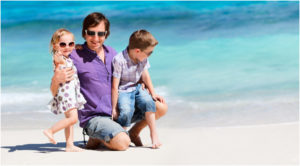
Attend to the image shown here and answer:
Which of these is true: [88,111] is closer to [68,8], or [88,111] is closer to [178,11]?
[178,11]

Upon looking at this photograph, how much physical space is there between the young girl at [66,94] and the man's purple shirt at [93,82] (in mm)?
106

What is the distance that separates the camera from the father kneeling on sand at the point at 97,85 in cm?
400

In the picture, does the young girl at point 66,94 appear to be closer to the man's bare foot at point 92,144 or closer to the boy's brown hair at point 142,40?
the man's bare foot at point 92,144

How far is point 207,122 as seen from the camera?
17.7 feet

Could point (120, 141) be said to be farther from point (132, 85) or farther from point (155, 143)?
point (132, 85)

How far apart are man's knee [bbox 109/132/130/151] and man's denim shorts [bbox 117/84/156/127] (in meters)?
0.15

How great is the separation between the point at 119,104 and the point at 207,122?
5.08ft

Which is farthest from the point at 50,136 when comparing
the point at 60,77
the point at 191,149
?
the point at 191,149

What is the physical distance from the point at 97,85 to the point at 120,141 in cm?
47

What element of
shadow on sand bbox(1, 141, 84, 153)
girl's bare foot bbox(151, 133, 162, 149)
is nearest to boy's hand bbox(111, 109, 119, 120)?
girl's bare foot bbox(151, 133, 162, 149)

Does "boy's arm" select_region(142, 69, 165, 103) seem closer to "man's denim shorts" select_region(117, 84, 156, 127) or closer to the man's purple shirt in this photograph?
"man's denim shorts" select_region(117, 84, 156, 127)

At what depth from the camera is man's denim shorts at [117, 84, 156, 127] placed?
406 centimetres

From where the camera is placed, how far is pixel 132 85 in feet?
13.7

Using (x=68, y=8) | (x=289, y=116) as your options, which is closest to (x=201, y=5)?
(x=68, y=8)
